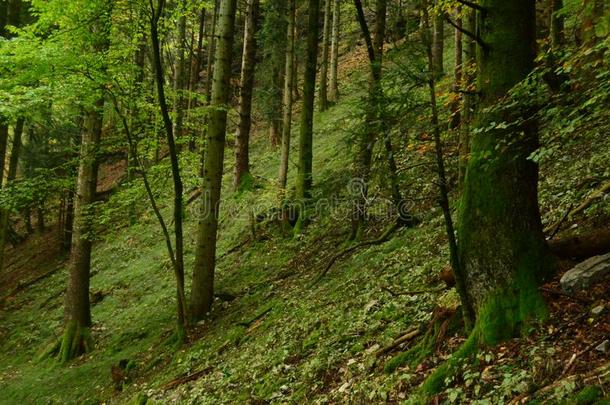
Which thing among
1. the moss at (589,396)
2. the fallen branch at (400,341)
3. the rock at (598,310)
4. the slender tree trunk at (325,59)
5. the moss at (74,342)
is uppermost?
the slender tree trunk at (325,59)

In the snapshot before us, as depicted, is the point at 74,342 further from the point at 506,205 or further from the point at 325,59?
the point at 325,59

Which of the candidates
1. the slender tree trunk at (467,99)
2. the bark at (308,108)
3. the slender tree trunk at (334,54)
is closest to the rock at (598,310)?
the slender tree trunk at (467,99)

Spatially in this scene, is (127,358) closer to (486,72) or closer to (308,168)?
(308,168)

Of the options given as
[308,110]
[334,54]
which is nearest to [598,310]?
[308,110]

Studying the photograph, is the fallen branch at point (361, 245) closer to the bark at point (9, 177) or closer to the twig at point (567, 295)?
the twig at point (567, 295)

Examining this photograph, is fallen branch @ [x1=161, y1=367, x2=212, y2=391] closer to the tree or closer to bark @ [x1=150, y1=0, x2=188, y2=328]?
bark @ [x1=150, y1=0, x2=188, y2=328]

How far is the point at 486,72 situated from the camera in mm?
4934

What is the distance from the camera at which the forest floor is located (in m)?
4.37

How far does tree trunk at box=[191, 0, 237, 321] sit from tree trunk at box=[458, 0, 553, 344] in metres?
7.29

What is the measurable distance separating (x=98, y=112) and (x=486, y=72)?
10.5 m

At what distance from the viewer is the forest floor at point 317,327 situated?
437 centimetres

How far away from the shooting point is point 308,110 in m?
13.5

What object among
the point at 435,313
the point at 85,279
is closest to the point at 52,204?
the point at 85,279

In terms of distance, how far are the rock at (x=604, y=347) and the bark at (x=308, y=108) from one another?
9786 mm
